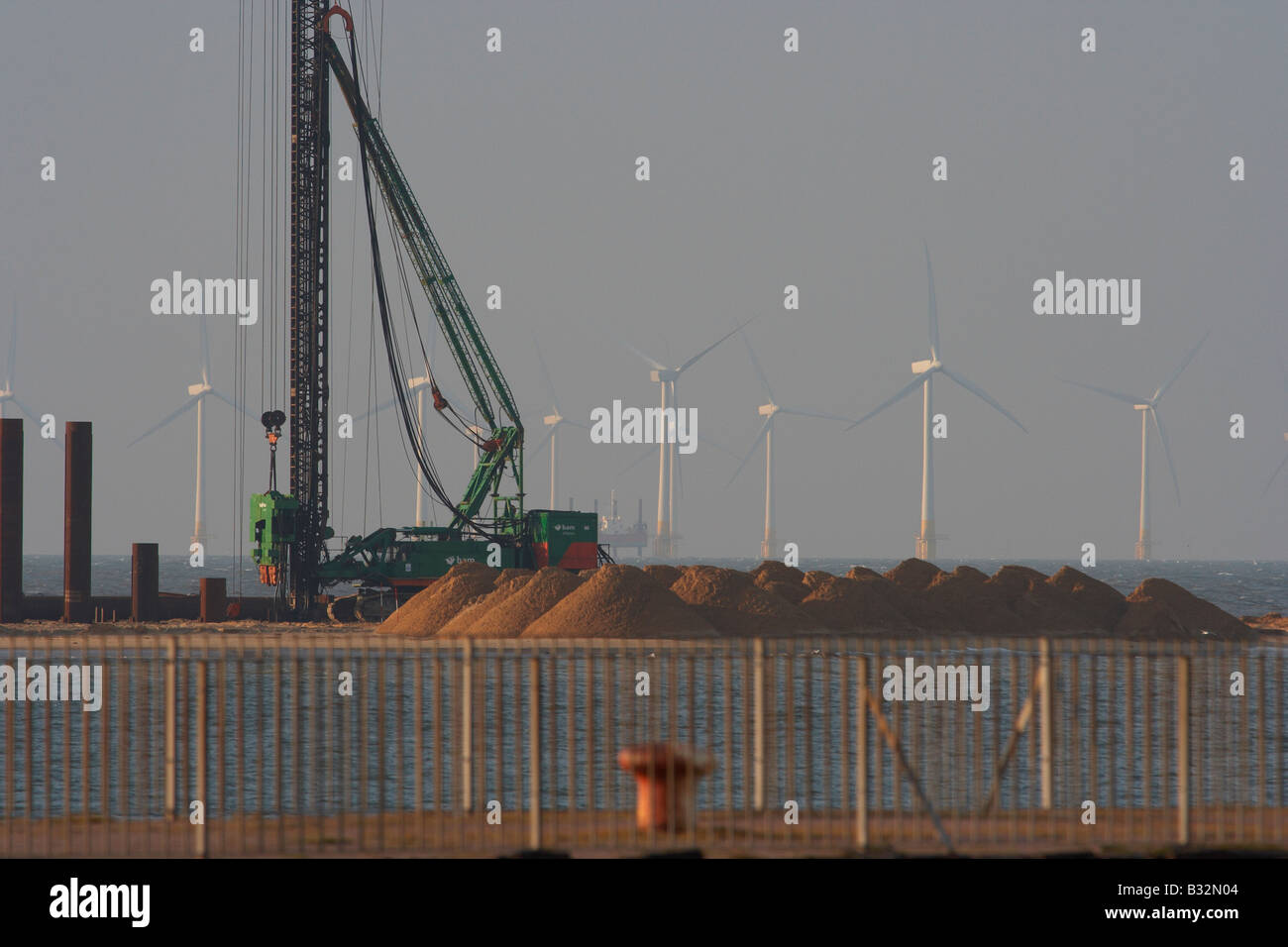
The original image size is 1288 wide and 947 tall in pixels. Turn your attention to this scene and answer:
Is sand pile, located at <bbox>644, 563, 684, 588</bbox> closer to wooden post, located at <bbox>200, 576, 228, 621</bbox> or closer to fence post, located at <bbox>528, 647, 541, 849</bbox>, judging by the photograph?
wooden post, located at <bbox>200, 576, 228, 621</bbox>

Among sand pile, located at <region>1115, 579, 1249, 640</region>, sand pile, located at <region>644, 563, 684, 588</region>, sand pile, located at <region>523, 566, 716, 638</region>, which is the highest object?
sand pile, located at <region>644, 563, 684, 588</region>

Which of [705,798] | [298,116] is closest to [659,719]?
[705,798]

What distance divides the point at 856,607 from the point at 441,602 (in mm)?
19370

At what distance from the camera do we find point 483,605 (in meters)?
65.9

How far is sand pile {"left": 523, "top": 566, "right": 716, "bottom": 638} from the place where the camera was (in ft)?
192

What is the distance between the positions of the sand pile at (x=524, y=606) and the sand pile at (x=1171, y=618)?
92.0ft

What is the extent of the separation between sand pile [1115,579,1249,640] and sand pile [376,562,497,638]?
31222 mm

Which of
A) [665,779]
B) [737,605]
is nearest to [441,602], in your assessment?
[737,605]

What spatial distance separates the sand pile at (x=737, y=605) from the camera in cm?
6369

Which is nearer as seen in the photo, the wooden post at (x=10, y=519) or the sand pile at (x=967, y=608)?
the sand pile at (x=967, y=608)

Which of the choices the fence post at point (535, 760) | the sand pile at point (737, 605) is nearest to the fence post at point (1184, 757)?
the fence post at point (535, 760)

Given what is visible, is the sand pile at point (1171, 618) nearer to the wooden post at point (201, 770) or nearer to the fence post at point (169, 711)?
the fence post at point (169, 711)

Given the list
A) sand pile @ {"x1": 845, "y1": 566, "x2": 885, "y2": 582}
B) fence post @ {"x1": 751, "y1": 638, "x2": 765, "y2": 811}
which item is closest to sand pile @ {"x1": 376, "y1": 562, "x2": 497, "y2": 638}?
sand pile @ {"x1": 845, "y1": 566, "x2": 885, "y2": 582}
